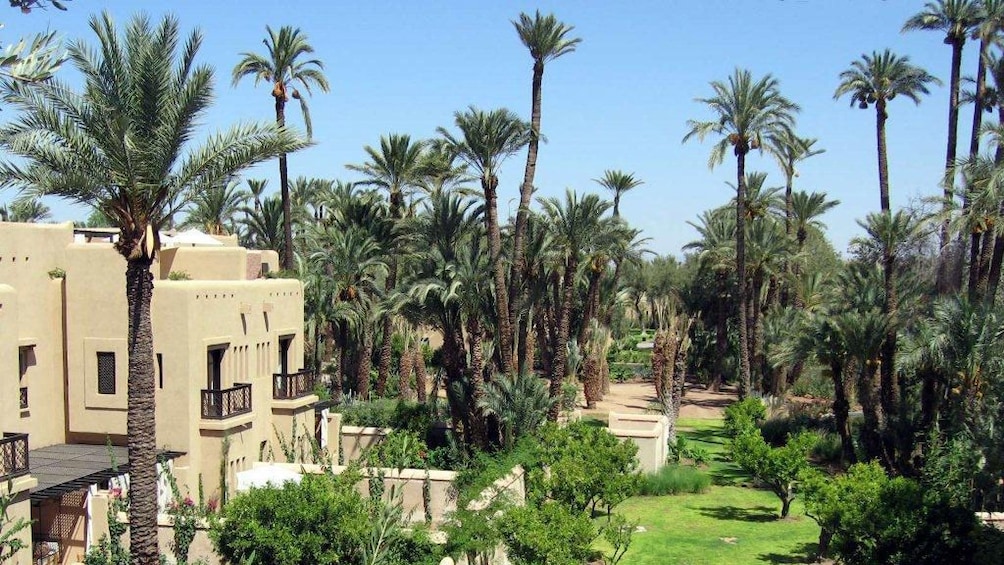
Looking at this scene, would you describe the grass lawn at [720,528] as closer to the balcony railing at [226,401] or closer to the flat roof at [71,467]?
the balcony railing at [226,401]

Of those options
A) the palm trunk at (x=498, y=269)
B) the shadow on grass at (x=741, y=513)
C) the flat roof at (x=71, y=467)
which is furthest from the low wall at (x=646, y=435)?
the flat roof at (x=71, y=467)

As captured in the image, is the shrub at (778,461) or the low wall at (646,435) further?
the low wall at (646,435)

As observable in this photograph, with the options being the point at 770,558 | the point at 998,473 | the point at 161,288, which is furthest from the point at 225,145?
the point at 998,473

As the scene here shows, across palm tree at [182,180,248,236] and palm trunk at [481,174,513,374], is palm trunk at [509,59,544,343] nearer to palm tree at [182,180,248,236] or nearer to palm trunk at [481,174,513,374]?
palm trunk at [481,174,513,374]

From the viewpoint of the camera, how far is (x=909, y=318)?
2989 centimetres

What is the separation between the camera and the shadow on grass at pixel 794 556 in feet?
70.6

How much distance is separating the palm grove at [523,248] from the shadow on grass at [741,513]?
4.75m

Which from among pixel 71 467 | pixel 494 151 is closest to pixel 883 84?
pixel 494 151

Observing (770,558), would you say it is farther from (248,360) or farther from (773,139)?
(773,139)

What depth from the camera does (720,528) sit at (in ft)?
80.0

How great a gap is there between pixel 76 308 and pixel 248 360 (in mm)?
4369

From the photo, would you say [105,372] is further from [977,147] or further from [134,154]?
[977,147]

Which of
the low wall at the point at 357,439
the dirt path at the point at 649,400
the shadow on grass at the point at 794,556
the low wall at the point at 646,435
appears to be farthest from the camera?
the dirt path at the point at 649,400

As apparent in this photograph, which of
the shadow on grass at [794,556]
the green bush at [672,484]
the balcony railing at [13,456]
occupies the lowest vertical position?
the shadow on grass at [794,556]
